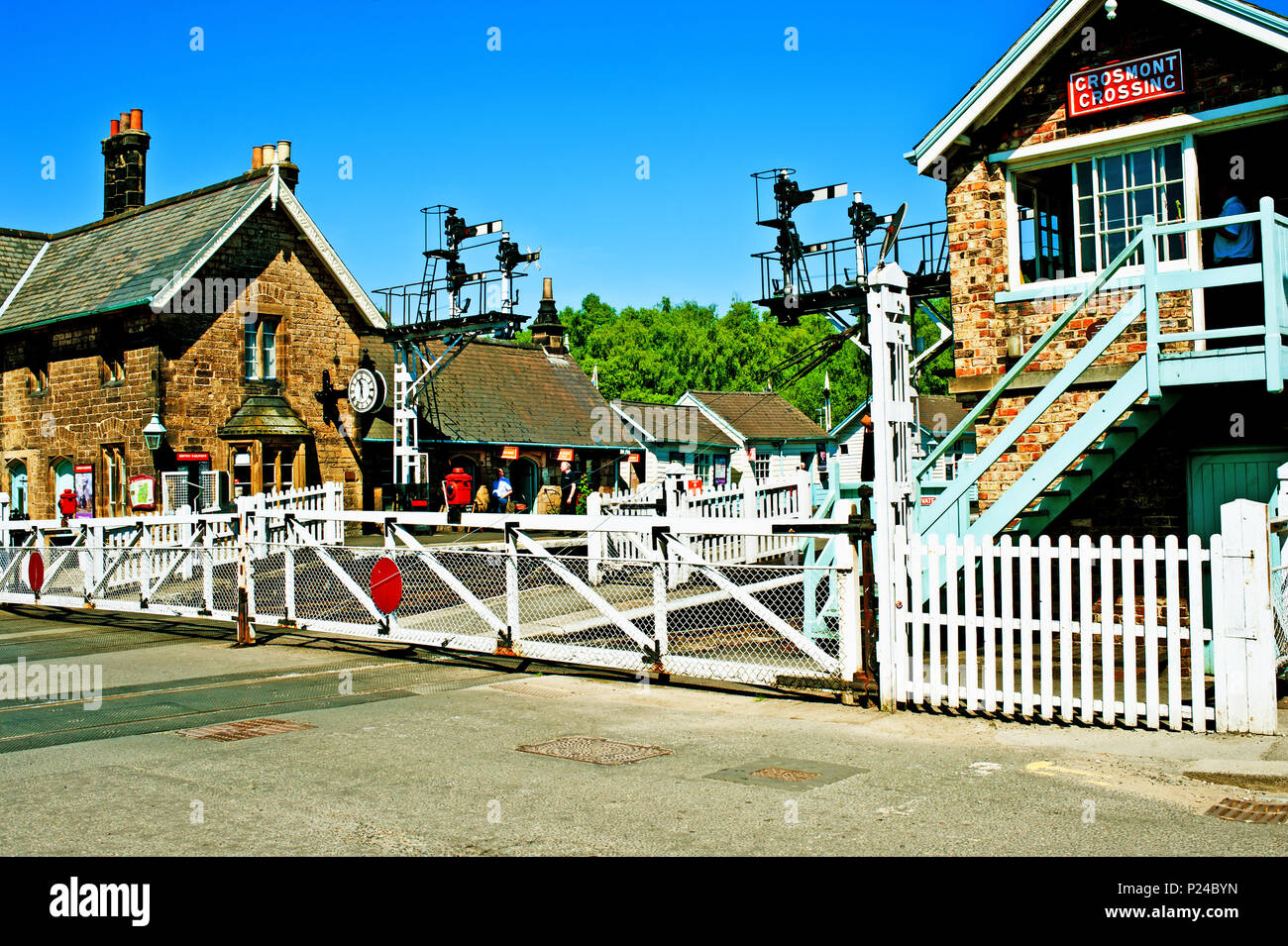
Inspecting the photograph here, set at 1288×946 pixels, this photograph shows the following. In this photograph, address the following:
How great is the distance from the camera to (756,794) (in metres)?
6.18

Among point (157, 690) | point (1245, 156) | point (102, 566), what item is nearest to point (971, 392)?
point (1245, 156)

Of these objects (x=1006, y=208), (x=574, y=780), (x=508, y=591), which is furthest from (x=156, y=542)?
(x=1006, y=208)

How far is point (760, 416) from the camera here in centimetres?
5244

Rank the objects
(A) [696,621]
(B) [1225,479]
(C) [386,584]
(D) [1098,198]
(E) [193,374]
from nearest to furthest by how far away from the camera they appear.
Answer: (B) [1225,479]
(C) [386,584]
(D) [1098,198]
(A) [696,621]
(E) [193,374]

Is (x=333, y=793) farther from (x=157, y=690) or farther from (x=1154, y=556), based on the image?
(x=1154, y=556)

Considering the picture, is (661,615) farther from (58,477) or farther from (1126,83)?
(58,477)

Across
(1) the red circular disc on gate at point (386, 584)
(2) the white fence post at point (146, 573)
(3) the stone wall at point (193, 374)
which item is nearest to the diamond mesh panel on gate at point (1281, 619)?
(1) the red circular disc on gate at point (386, 584)

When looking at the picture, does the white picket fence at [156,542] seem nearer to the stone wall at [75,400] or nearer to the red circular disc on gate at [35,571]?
the red circular disc on gate at [35,571]

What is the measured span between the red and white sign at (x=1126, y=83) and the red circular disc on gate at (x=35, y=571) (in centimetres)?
1484

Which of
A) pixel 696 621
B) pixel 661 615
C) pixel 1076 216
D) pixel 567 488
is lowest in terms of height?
pixel 696 621

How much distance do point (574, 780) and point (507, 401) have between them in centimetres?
3170

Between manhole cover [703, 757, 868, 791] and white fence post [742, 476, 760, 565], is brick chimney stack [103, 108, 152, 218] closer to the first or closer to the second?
white fence post [742, 476, 760, 565]
